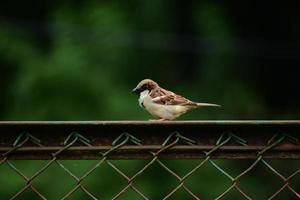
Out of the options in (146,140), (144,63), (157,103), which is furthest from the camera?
(144,63)

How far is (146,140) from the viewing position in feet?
7.52

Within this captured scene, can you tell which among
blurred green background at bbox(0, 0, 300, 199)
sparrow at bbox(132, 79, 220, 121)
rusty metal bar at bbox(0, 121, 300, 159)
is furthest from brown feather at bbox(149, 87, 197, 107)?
blurred green background at bbox(0, 0, 300, 199)

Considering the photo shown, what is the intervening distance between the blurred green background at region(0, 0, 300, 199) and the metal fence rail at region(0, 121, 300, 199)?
18.2 ft

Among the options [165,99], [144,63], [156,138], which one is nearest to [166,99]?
[165,99]

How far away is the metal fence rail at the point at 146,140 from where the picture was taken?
2.28m

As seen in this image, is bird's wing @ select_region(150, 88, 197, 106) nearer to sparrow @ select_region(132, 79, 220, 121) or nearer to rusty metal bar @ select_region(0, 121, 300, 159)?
sparrow @ select_region(132, 79, 220, 121)

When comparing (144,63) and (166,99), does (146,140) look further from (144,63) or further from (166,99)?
(144,63)

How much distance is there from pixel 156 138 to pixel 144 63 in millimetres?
7976

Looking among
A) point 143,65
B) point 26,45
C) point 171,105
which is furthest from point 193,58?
point 171,105

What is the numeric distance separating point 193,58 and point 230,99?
3.53ft

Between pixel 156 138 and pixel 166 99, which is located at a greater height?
pixel 156 138

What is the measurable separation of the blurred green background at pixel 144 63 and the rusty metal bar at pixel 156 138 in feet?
18.2

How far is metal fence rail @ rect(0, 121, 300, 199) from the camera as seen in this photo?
2281mm

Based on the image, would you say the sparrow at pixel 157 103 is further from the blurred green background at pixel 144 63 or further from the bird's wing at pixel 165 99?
the blurred green background at pixel 144 63
